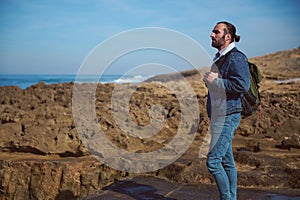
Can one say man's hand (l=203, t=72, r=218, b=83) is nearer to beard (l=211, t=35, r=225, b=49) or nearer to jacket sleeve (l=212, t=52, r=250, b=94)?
jacket sleeve (l=212, t=52, r=250, b=94)

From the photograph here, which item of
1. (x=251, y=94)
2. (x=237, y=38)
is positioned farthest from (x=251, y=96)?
(x=237, y=38)

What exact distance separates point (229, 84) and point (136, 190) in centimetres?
188

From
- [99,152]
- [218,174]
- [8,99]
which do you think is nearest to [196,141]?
[99,152]

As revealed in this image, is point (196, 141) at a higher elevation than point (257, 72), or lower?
lower

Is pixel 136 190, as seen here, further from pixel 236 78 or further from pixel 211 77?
pixel 236 78

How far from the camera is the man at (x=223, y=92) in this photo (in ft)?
9.17

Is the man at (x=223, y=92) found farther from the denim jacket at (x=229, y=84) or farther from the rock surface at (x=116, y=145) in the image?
the rock surface at (x=116, y=145)

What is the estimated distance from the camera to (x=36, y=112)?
819 centimetres

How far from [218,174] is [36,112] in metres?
6.10

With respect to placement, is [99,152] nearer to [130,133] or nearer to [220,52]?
[130,133]

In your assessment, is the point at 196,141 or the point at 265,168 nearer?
the point at 265,168

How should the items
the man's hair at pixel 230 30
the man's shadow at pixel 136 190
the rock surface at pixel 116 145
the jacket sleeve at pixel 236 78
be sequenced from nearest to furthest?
the jacket sleeve at pixel 236 78 → the man's hair at pixel 230 30 → the man's shadow at pixel 136 190 → the rock surface at pixel 116 145

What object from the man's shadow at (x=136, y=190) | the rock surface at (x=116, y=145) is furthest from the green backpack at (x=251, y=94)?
the rock surface at (x=116, y=145)

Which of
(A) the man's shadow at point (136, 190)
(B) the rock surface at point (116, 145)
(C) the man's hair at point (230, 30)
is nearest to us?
(C) the man's hair at point (230, 30)
